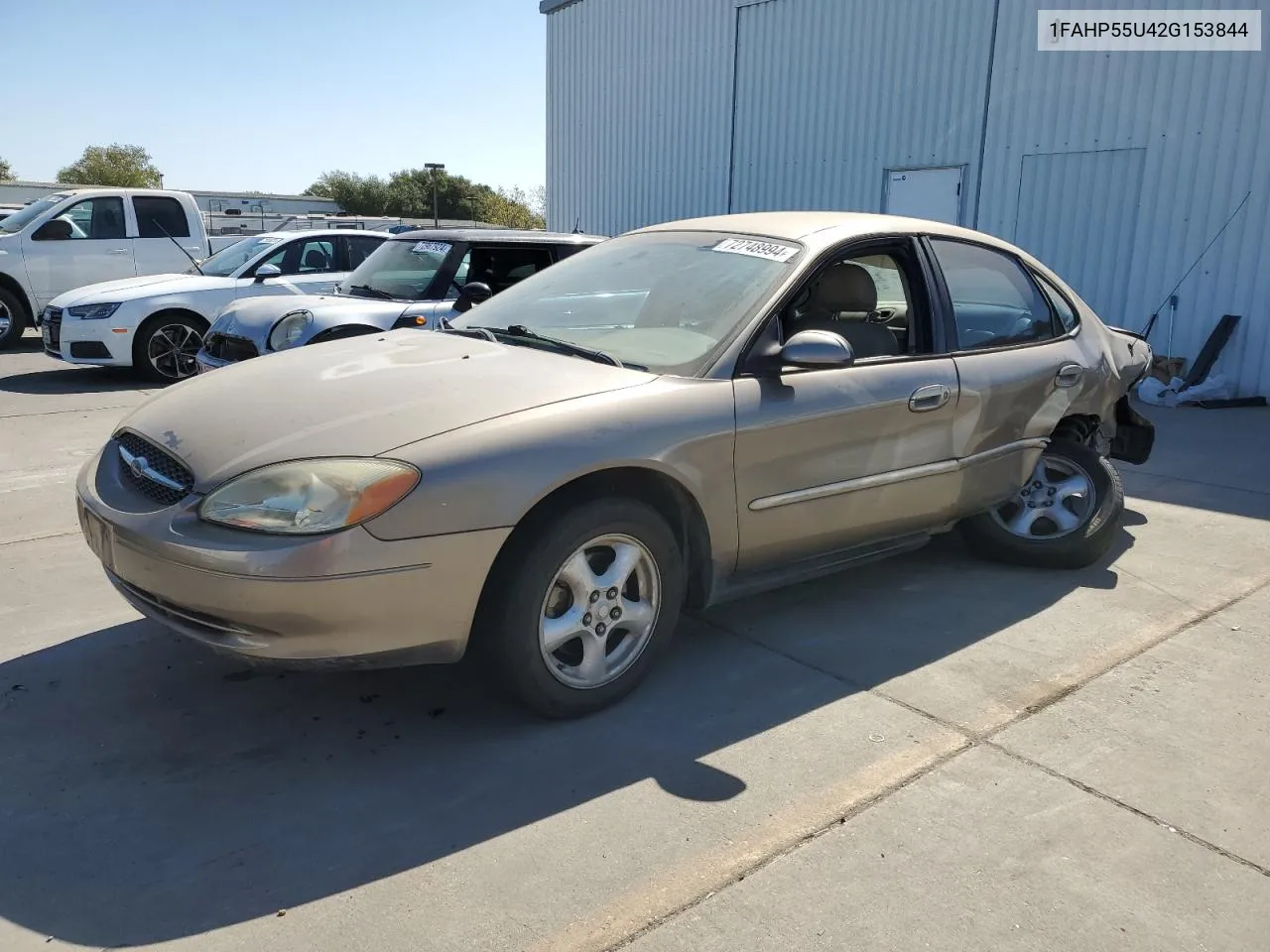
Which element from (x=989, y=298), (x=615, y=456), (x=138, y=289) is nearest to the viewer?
(x=615, y=456)

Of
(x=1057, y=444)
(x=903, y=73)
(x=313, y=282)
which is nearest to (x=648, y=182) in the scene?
(x=903, y=73)

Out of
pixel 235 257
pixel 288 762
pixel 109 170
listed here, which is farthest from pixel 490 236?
pixel 109 170

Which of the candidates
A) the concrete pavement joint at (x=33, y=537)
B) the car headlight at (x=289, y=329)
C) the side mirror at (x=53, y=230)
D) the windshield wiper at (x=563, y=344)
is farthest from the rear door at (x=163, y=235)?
the windshield wiper at (x=563, y=344)

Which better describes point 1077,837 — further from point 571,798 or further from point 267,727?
point 267,727

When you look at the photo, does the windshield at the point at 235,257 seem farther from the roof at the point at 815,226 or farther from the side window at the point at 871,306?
the side window at the point at 871,306

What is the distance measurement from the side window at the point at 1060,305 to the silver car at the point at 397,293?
380 cm

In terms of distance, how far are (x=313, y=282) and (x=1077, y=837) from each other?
336 inches

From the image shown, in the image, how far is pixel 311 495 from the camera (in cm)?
268

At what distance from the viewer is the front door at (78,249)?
38.2 feet

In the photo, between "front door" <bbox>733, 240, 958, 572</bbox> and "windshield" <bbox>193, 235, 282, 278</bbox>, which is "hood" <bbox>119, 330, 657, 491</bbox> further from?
"windshield" <bbox>193, 235, 282, 278</bbox>

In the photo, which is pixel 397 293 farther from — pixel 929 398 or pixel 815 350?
pixel 815 350

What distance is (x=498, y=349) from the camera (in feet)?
11.8

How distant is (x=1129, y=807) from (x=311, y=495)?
8.06ft

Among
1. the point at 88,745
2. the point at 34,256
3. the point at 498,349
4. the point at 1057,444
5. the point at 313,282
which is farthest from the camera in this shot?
the point at 34,256
